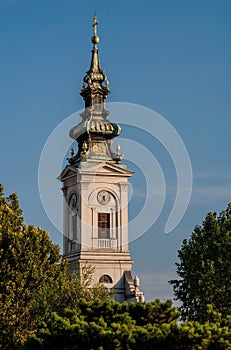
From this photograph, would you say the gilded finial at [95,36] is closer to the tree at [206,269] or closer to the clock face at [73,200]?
the clock face at [73,200]

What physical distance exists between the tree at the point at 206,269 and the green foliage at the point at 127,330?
1552 centimetres

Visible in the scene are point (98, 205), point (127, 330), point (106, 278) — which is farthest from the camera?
point (98, 205)

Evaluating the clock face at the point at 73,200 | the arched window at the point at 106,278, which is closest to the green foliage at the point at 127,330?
the arched window at the point at 106,278

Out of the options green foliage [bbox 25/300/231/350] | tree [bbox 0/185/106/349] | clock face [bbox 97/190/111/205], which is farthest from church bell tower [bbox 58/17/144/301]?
green foliage [bbox 25/300/231/350]

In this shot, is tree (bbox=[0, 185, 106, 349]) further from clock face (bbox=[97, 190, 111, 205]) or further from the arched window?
clock face (bbox=[97, 190, 111, 205])

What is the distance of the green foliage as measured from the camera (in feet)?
133

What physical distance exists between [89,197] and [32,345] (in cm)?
4197

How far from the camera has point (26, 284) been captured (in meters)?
62.0

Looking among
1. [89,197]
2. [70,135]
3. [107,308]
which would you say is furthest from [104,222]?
[107,308]

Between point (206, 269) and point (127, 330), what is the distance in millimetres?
20422

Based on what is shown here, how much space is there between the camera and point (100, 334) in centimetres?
4178

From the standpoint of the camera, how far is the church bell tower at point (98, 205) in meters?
85.4

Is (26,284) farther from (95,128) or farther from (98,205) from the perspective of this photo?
(95,128)

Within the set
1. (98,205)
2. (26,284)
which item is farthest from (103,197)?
(26,284)
